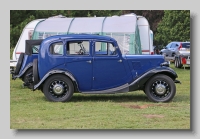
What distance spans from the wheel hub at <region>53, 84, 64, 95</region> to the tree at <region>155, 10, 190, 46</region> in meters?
15.9

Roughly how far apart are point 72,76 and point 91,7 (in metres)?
2.70

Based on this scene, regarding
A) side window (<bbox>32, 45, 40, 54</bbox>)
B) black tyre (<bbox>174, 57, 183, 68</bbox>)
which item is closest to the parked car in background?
black tyre (<bbox>174, 57, 183, 68</bbox>)

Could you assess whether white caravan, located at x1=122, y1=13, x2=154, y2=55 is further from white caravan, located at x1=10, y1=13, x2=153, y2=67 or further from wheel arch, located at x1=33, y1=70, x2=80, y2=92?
wheel arch, located at x1=33, y1=70, x2=80, y2=92

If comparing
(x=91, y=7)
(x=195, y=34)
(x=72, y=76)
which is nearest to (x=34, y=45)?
(x=72, y=76)

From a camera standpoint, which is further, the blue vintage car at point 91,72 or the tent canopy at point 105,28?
the tent canopy at point 105,28

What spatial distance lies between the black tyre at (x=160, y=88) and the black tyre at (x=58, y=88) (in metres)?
1.91

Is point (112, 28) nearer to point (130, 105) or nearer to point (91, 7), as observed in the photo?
point (130, 105)

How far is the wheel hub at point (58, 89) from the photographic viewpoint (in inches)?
432

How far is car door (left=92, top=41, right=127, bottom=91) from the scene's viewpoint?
11.1 metres

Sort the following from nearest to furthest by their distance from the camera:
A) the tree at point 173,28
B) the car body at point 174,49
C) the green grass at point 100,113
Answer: the green grass at point 100,113 → the car body at point 174,49 → the tree at point 173,28

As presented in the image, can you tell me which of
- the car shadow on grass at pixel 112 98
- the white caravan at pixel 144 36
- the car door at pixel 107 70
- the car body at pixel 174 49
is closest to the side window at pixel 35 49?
the car shadow on grass at pixel 112 98

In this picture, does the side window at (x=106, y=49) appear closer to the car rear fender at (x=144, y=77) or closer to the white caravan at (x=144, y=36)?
the car rear fender at (x=144, y=77)

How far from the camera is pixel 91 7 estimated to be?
343 inches

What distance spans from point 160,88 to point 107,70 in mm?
1369
